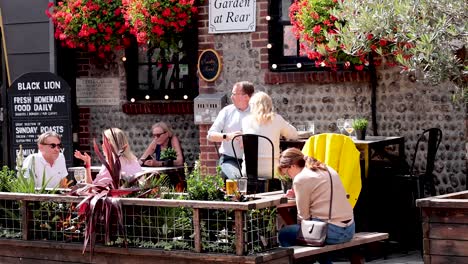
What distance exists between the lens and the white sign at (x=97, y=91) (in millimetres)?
13641

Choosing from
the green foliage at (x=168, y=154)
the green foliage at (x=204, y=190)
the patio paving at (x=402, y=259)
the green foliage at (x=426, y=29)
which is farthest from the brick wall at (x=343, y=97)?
the green foliage at (x=204, y=190)

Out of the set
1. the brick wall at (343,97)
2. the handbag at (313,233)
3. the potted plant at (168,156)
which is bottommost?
the handbag at (313,233)

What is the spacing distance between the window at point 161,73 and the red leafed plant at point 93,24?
374 mm

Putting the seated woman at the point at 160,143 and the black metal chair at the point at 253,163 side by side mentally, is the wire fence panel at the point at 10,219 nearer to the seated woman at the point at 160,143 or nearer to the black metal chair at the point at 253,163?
the black metal chair at the point at 253,163

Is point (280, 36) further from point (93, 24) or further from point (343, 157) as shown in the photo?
point (343, 157)

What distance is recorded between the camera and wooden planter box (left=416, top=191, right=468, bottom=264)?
757 cm

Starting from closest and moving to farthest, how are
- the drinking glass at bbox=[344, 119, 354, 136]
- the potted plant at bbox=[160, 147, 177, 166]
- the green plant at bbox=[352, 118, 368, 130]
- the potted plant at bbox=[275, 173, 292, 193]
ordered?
the potted plant at bbox=[275, 173, 292, 193]
the green plant at bbox=[352, 118, 368, 130]
the drinking glass at bbox=[344, 119, 354, 136]
the potted plant at bbox=[160, 147, 177, 166]

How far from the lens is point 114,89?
13.6 m

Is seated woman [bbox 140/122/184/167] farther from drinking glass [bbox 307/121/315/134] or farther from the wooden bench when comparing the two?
the wooden bench

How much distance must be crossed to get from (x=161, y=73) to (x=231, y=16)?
1584mm

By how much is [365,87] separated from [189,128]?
→ 8.61 feet

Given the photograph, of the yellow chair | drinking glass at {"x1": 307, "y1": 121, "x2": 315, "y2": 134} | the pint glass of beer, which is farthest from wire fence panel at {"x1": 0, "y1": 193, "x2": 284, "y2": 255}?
drinking glass at {"x1": 307, "y1": 121, "x2": 315, "y2": 134}

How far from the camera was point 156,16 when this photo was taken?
1241cm

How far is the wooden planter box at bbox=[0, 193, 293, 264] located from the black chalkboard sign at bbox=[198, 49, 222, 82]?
4.27 m
